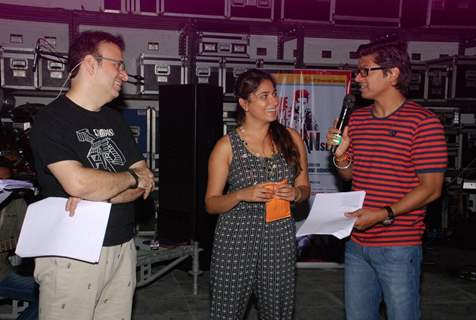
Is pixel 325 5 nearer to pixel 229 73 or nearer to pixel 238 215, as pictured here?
pixel 229 73

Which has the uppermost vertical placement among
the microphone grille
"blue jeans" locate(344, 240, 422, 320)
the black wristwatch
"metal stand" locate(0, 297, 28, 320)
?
the microphone grille

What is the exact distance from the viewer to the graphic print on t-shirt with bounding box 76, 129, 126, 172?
6.21ft

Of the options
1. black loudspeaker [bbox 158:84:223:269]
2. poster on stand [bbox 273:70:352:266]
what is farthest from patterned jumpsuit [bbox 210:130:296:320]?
poster on stand [bbox 273:70:352:266]

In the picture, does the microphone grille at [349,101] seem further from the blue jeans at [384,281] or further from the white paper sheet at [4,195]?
Answer: the white paper sheet at [4,195]

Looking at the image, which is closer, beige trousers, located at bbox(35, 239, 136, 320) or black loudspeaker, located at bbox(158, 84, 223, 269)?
beige trousers, located at bbox(35, 239, 136, 320)

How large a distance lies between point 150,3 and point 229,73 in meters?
1.17

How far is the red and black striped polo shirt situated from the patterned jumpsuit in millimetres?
366

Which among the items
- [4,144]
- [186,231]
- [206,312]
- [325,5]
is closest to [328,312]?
[206,312]

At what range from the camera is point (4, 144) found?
4.04 metres

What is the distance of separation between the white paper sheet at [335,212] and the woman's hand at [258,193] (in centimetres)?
20

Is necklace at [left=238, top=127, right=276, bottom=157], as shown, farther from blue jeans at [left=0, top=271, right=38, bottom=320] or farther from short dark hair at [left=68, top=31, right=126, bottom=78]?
blue jeans at [left=0, top=271, right=38, bottom=320]

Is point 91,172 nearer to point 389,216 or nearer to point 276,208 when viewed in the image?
point 276,208

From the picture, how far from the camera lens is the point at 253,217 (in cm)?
222

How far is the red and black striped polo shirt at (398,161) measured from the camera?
1.99 m
